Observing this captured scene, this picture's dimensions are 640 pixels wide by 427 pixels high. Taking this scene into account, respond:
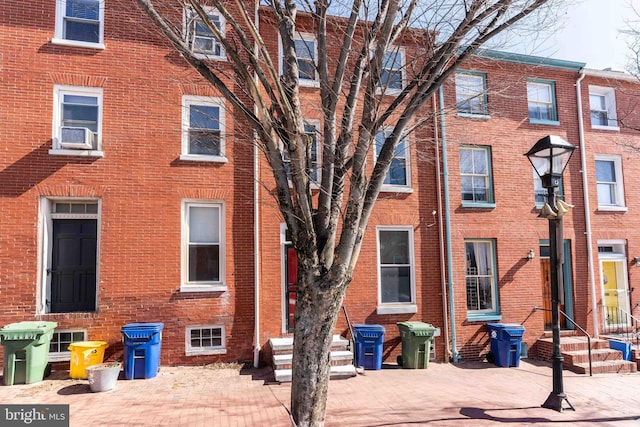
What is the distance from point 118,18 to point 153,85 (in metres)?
1.60

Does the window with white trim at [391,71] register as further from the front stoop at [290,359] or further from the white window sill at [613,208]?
the white window sill at [613,208]

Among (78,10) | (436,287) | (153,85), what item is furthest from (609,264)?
(78,10)

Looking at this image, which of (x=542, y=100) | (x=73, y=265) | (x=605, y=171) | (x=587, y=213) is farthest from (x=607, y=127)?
(x=73, y=265)

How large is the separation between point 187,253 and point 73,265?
7.77ft

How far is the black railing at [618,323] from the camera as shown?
454 inches

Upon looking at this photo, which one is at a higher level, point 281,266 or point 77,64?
point 77,64

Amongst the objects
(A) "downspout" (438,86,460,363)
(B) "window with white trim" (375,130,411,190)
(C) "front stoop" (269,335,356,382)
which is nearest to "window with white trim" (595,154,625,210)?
(A) "downspout" (438,86,460,363)

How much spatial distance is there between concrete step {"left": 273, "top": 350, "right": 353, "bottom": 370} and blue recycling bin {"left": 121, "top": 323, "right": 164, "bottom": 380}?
2379mm

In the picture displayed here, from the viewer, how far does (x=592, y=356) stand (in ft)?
32.9

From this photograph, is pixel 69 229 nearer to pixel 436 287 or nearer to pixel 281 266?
pixel 281 266

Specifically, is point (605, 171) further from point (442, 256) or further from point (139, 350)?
point (139, 350)

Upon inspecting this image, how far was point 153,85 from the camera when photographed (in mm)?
9250

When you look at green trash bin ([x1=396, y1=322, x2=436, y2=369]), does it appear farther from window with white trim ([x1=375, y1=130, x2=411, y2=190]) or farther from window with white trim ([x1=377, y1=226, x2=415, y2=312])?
window with white trim ([x1=375, y1=130, x2=411, y2=190])

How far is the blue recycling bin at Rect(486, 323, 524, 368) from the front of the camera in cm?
977
